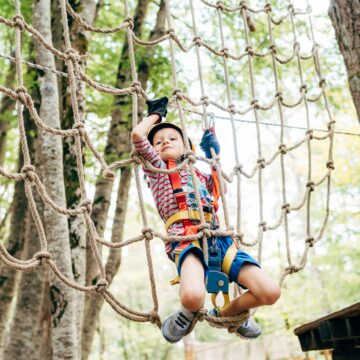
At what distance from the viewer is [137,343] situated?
1422 centimetres

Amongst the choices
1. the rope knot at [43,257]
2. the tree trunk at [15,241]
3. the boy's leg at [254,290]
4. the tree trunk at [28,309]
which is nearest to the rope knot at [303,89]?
the boy's leg at [254,290]

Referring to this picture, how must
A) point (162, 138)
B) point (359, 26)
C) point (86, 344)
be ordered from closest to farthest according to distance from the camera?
point (359, 26) < point (162, 138) < point (86, 344)

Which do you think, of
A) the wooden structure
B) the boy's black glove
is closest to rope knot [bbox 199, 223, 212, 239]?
the boy's black glove

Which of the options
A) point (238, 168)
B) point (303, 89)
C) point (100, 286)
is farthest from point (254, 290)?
point (303, 89)

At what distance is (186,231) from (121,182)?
2.41 m

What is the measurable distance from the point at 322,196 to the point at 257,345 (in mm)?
4087

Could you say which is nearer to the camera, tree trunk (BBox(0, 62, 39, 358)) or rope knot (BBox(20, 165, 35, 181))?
rope knot (BBox(20, 165, 35, 181))

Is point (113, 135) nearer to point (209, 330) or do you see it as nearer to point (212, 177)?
point (212, 177)

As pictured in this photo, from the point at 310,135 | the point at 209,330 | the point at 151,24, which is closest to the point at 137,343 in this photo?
the point at 209,330

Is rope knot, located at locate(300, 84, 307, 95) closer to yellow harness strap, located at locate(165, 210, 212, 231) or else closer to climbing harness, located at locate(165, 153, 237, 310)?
climbing harness, located at locate(165, 153, 237, 310)

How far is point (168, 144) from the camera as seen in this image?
2.10m

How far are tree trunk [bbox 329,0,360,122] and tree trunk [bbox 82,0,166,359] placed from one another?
7.16 feet

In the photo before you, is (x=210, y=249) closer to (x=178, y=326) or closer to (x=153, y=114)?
(x=178, y=326)

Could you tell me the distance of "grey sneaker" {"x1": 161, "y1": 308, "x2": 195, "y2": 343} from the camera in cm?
174
